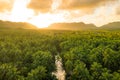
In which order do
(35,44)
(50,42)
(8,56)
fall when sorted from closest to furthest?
(8,56) → (35,44) → (50,42)

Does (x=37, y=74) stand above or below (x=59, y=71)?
above

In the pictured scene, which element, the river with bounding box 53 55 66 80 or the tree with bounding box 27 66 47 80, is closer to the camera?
the tree with bounding box 27 66 47 80

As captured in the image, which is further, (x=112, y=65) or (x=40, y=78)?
(x=112, y=65)

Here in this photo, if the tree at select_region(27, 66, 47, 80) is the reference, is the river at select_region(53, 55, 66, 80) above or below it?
below

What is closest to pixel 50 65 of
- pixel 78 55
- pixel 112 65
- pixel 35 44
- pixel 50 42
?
pixel 78 55

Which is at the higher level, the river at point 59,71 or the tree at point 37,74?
the tree at point 37,74

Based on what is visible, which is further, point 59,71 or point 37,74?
point 59,71

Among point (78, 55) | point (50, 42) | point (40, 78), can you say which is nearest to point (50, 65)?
point (78, 55)

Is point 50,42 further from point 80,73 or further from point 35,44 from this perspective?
point 80,73

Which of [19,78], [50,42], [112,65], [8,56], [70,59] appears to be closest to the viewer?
[19,78]

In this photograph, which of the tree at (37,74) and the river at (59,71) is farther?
the river at (59,71)
